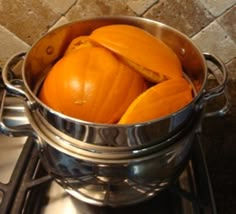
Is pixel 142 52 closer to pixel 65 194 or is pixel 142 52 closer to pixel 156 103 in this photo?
pixel 156 103

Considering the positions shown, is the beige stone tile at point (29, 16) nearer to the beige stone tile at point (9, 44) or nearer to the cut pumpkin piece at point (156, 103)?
the beige stone tile at point (9, 44)

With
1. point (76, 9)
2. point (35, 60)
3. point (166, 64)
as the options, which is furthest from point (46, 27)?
point (166, 64)

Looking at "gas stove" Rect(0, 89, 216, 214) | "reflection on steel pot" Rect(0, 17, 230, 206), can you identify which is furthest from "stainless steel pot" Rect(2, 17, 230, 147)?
"gas stove" Rect(0, 89, 216, 214)

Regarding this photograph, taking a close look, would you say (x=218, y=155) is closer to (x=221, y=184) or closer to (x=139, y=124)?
(x=221, y=184)

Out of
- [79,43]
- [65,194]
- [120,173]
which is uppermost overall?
[79,43]

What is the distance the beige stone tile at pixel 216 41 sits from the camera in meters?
0.71

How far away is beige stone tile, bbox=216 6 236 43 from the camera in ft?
2.27

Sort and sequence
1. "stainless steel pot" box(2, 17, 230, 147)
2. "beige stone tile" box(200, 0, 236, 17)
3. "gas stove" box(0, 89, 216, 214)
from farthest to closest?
"beige stone tile" box(200, 0, 236, 17) → "gas stove" box(0, 89, 216, 214) → "stainless steel pot" box(2, 17, 230, 147)

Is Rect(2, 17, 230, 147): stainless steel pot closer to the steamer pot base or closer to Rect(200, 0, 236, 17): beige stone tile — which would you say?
the steamer pot base

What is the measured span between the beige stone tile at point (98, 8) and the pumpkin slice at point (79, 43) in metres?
0.16

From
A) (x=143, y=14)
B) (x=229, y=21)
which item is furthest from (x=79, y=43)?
(x=229, y=21)

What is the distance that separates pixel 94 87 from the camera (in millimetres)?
449

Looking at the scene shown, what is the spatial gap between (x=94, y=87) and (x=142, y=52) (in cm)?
7

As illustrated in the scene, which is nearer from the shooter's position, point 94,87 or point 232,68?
point 94,87
